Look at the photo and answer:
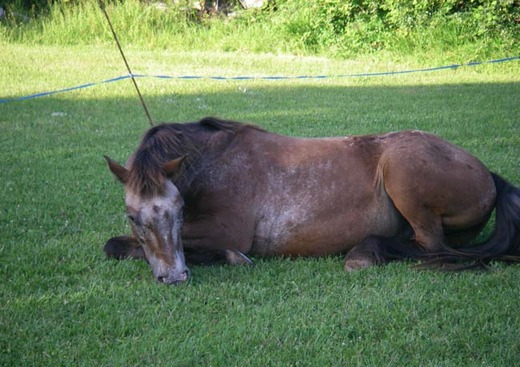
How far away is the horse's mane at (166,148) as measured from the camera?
425cm

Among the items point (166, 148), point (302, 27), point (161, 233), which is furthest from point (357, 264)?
point (302, 27)

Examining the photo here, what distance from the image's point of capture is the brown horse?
4664 mm

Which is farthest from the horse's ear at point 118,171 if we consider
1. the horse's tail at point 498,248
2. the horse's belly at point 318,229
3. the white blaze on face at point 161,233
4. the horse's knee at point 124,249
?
the horse's tail at point 498,248

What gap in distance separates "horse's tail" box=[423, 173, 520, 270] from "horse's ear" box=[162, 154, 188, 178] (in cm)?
178

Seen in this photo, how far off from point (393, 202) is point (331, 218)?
0.45 m

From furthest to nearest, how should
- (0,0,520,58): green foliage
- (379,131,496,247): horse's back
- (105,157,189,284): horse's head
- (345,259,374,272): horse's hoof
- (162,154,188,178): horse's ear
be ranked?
(0,0,520,58): green foliage
(379,131,496,247): horse's back
(345,259,374,272): horse's hoof
(162,154,188,178): horse's ear
(105,157,189,284): horse's head

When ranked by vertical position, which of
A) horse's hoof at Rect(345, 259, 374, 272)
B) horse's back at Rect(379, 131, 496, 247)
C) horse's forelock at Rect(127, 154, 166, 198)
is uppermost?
horse's forelock at Rect(127, 154, 166, 198)

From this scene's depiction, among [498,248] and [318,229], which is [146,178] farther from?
[498,248]

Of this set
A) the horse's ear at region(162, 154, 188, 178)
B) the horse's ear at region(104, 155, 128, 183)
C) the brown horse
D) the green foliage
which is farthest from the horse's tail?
the green foliage

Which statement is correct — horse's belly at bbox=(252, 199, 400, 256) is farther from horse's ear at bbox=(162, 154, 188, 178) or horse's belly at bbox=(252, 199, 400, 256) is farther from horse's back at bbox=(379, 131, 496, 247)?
horse's ear at bbox=(162, 154, 188, 178)

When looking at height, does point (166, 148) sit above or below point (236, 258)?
above

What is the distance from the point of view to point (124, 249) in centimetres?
476

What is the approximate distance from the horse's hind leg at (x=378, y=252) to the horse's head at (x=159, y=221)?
118 cm

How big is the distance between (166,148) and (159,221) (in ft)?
2.12
